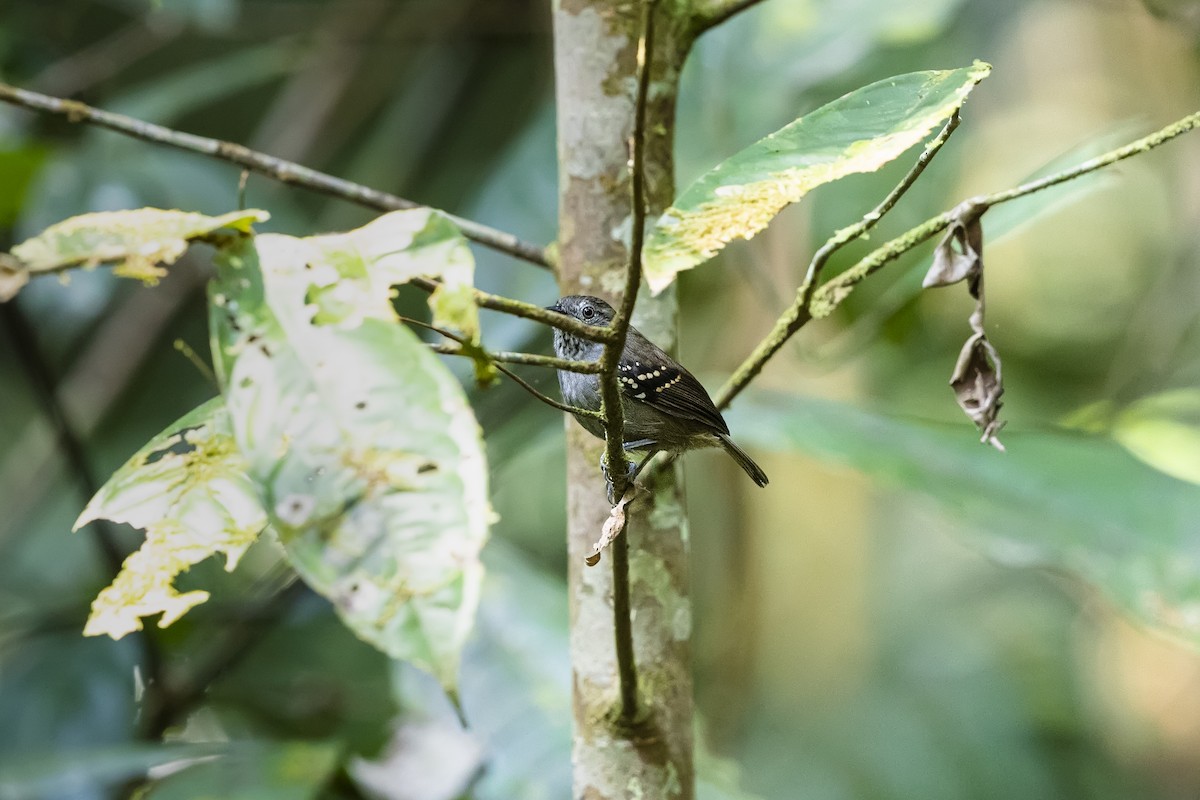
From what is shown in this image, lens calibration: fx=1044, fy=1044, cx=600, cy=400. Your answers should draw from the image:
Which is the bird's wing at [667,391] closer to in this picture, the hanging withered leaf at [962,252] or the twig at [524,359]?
the hanging withered leaf at [962,252]

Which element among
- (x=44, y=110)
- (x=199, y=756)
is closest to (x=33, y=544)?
(x=199, y=756)

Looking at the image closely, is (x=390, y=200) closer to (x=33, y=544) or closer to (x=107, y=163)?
(x=107, y=163)

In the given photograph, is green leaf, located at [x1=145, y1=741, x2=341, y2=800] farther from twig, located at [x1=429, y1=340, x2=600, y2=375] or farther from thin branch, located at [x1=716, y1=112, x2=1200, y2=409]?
twig, located at [x1=429, y1=340, x2=600, y2=375]

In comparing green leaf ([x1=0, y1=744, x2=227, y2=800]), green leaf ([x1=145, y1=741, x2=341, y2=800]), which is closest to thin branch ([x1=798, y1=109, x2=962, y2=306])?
green leaf ([x1=145, y1=741, x2=341, y2=800])

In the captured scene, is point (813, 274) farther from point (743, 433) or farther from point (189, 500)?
point (743, 433)

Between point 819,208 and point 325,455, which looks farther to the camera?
point 819,208

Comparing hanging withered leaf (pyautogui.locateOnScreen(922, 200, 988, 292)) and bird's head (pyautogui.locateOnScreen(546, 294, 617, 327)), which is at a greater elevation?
hanging withered leaf (pyautogui.locateOnScreen(922, 200, 988, 292))
